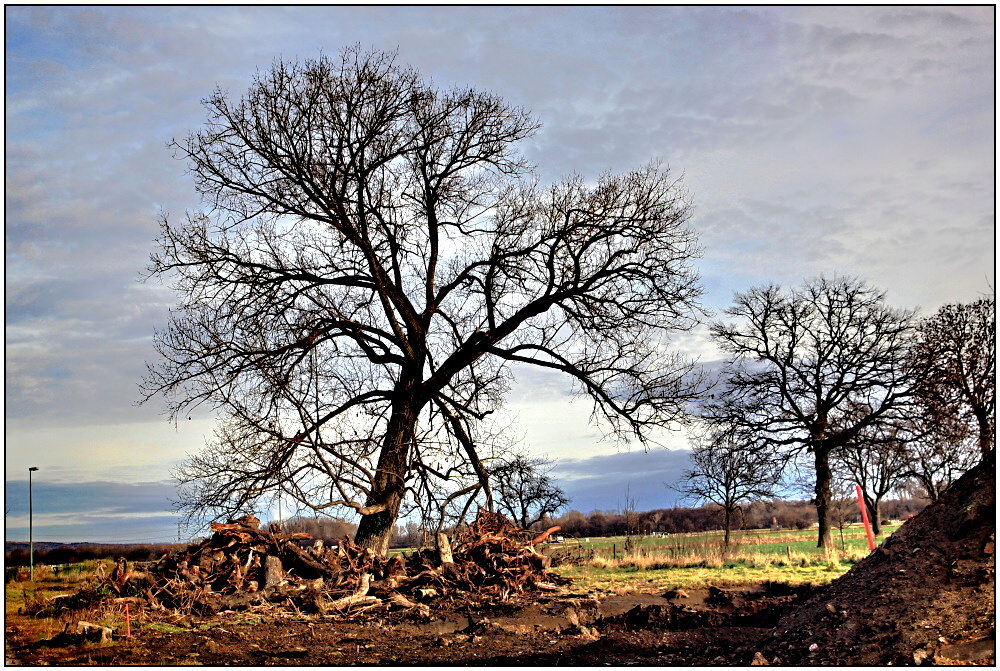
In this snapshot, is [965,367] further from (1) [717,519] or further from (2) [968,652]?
(1) [717,519]

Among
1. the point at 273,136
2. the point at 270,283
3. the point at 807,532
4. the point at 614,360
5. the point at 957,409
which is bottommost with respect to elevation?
the point at 807,532

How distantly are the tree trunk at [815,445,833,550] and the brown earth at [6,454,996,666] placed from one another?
12.4 metres

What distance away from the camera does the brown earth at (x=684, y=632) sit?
8.51 meters

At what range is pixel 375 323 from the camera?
55.0 feet

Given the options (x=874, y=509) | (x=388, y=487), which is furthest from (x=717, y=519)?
(x=388, y=487)

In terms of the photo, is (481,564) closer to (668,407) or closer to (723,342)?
(668,407)

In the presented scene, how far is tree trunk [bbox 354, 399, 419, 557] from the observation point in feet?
52.2

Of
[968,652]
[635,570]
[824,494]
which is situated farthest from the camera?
[824,494]

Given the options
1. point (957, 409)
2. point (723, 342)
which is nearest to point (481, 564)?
point (957, 409)

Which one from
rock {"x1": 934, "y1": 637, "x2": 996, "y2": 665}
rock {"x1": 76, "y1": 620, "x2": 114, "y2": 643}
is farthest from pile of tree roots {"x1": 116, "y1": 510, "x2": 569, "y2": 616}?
rock {"x1": 934, "y1": 637, "x2": 996, "y2": 665}

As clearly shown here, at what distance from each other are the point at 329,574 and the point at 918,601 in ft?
29.8

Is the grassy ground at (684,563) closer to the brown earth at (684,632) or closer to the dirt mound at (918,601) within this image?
the brown earth at (684,632)

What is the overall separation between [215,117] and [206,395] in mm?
5634

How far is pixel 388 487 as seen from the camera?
16000 mm
